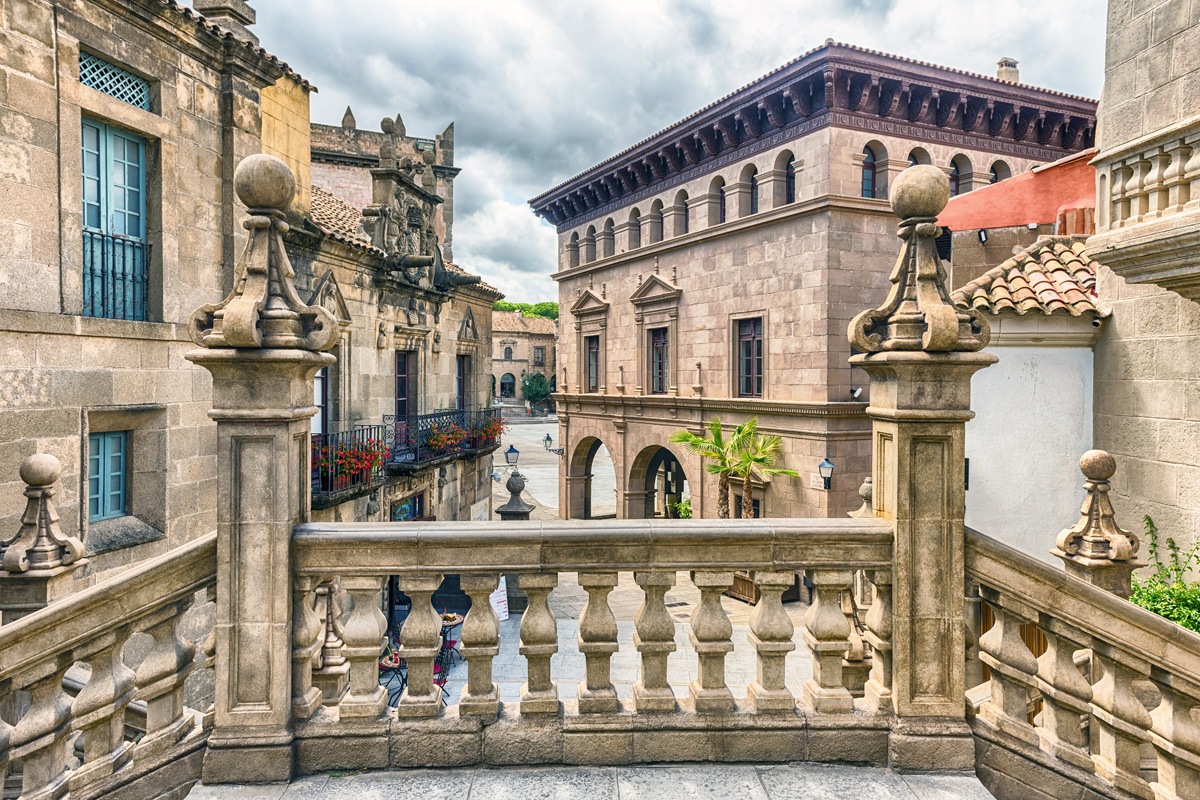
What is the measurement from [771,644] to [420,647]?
174cm

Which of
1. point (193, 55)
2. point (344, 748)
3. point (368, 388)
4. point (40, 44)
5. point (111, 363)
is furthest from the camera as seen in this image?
point (368, 388)

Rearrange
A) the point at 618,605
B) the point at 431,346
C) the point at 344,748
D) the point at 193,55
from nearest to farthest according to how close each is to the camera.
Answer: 1. the point at 344,748
2. the point at 193,55
3. the point at 618,605
4. the point at 431,346

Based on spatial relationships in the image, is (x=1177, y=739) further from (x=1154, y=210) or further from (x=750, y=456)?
(x=750, y=456)

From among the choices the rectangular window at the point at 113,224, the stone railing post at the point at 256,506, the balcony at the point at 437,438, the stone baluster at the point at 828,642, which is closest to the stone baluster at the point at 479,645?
the stone railing post at the point at 256,506

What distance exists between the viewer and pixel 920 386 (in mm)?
3426

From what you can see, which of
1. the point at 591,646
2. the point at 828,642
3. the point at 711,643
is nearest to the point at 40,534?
the point at 591,646

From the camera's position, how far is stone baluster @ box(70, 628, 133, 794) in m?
2.96

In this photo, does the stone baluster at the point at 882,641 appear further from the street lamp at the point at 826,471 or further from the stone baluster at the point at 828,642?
the street lamp at the point at 826,471

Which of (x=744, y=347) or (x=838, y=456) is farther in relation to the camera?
(x=744, y=347)

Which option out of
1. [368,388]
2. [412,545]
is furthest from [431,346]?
[412,545]

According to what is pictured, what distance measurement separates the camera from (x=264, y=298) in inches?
Result: 130

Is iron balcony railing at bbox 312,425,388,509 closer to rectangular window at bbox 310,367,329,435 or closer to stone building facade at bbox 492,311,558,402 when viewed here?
rectangular window at bbox 310,367,329,435

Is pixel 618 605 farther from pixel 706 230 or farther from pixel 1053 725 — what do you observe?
pixel 1053 725

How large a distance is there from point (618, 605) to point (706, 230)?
11.6m
